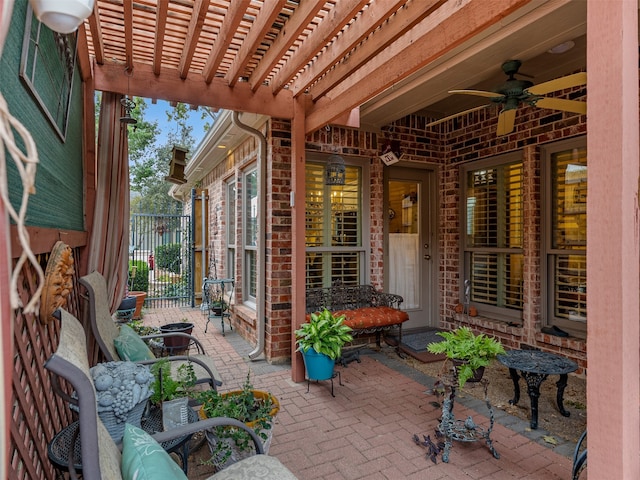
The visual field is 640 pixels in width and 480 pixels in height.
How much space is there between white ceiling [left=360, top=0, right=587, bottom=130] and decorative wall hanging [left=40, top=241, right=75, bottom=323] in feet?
10.3

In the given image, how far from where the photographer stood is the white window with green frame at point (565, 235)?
374cm

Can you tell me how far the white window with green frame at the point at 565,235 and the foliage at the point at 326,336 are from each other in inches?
97.2

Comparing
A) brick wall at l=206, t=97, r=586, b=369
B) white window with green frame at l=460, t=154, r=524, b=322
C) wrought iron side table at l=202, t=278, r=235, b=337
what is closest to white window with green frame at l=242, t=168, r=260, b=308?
brick wall at l=206, t=97, r=586, b=369

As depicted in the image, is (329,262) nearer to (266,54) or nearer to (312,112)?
(312,112)

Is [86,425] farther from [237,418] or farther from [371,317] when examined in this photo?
[371,317]

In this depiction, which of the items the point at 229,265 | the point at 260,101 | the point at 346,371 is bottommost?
the point at 346,371

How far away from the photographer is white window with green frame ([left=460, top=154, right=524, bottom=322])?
14.5ft

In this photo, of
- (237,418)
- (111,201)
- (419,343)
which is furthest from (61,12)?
(419,343)

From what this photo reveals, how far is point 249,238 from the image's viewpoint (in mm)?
5129

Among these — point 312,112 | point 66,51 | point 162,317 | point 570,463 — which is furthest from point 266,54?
point 162,317

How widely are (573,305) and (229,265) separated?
4973 millimetres

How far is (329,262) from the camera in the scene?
4504 millimetres

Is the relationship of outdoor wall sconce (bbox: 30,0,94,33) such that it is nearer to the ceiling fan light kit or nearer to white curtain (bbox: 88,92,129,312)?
white curtain (bbox: 88,92,129,312)

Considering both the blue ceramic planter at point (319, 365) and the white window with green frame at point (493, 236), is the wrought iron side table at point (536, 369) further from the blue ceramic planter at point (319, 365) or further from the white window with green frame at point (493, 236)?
the white window with green frame at point (493, 236)
